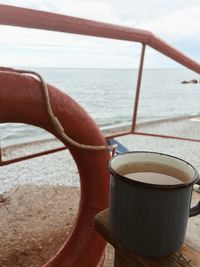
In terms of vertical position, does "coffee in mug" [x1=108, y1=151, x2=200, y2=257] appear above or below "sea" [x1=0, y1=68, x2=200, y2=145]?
above

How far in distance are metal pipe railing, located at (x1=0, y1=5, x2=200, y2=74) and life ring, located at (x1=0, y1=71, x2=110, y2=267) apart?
21 centimetres

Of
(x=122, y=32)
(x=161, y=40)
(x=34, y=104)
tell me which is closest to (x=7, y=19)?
(x=34, y=104)

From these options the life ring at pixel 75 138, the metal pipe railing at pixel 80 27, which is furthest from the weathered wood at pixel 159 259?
the metal pipe railing at pixel 80 27

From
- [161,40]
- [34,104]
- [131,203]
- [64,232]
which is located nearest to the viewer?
[131,203]

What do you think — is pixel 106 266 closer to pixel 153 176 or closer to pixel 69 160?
pixel 153 176

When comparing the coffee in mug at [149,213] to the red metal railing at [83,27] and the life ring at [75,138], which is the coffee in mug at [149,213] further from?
the red metal railing at [83,27]

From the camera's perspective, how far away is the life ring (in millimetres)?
972

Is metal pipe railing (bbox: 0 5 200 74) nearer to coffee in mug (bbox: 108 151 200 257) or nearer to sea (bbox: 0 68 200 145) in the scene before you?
sea (bbox: 0 68 200 145)

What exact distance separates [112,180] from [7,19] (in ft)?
2.38

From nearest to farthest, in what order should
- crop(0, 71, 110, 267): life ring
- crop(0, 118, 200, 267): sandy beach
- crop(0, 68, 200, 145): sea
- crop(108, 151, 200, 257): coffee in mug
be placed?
crop(108, 151, 200, 257): coffee in mug, crop(0, 71, 110, 267): life ring, crop(0, 118, 200, 267): sandy beach, crop(0, 68, 200, 145): sea

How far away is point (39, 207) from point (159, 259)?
1.67m

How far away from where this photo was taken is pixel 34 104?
1.01 m

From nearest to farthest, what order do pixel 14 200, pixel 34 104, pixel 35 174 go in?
pixel 34 104
pixel 14 200
pixel 35 174

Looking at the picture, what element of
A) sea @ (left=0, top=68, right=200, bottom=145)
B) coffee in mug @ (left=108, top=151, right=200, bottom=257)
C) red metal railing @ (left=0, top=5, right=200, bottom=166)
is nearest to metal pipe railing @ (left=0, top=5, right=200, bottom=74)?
red metal railing @ (left=0, top=5, right=200, bottom=166)
